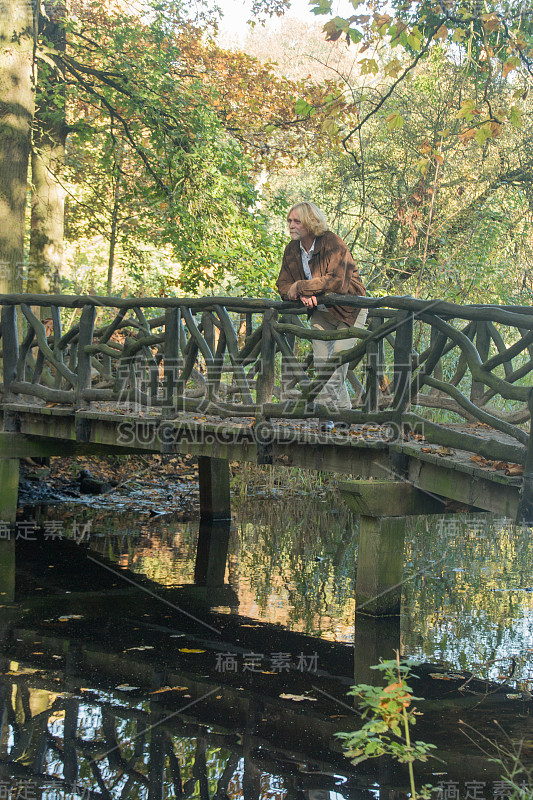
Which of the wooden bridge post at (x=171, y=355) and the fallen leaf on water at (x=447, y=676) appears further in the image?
the wooden bridge post at (x=171, y=355)

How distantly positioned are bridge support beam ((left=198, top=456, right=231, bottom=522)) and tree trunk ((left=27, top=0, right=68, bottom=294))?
4770 mm

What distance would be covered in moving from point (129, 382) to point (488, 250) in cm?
888

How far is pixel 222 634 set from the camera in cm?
637

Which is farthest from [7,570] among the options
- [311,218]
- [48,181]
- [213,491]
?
[48,181]

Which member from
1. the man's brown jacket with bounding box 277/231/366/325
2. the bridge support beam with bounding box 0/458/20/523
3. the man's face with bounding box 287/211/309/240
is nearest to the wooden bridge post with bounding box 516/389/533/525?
the man's brown jacket with bounding box 277/231/366/325

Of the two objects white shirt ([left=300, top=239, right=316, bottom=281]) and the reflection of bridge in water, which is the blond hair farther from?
the reflection of bridge in water

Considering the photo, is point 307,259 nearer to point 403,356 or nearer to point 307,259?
point 307,259

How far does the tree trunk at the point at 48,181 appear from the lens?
545 inches

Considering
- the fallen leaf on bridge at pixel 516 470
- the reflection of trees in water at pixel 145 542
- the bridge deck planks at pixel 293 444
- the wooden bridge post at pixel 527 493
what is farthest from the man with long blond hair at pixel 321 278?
the wooden bridge post at pixel 527 493

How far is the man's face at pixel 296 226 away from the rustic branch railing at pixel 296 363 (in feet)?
1.88

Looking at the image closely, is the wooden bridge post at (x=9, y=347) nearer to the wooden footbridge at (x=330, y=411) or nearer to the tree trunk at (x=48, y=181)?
the wooden footbridge at (x=330, y=411)

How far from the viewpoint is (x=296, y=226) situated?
7062 mm

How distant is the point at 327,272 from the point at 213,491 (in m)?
4.45

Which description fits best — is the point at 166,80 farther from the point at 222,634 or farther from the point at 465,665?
the point at 465,665
